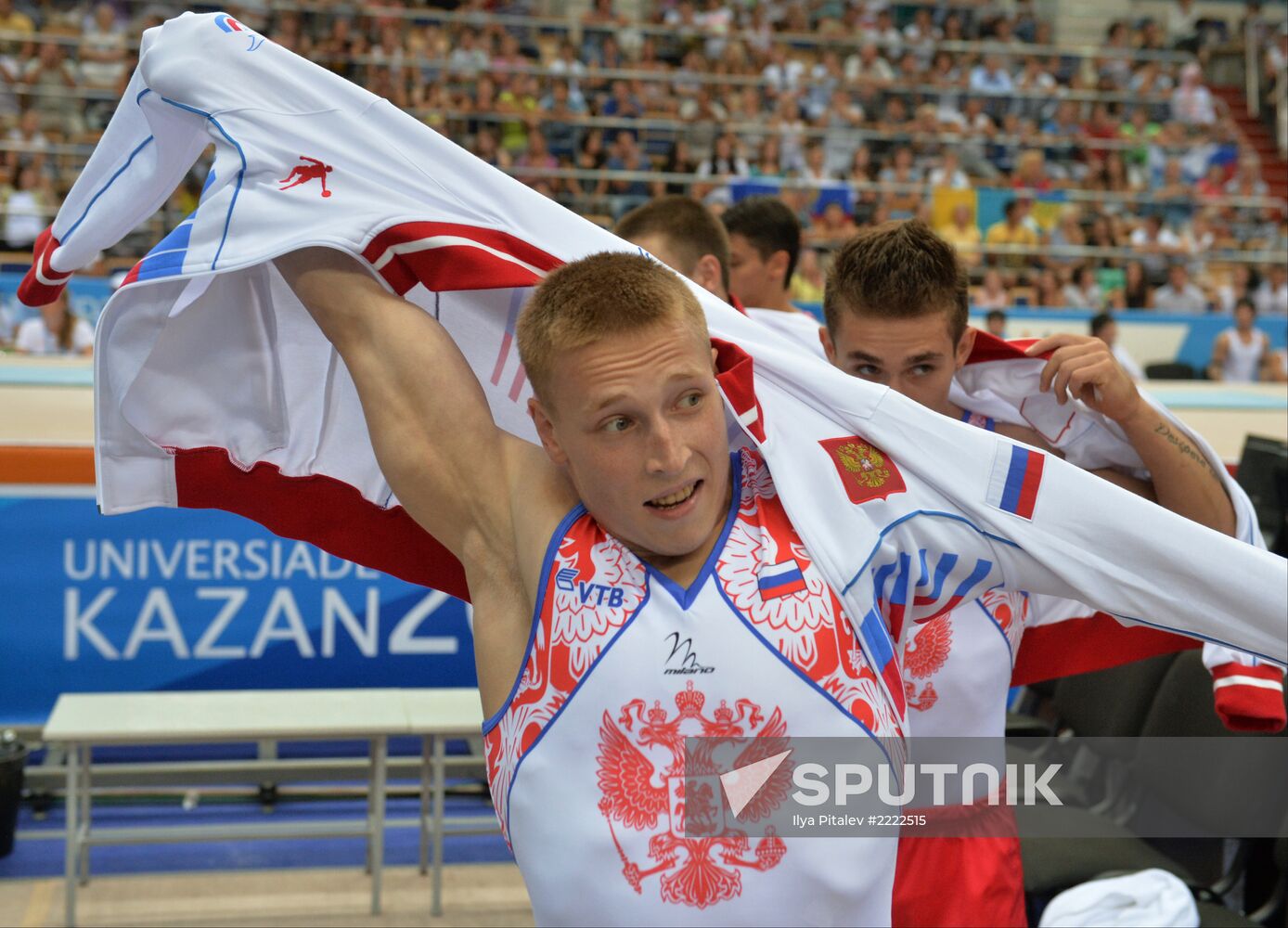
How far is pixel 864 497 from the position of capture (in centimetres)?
163

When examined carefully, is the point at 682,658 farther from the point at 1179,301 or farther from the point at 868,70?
the point at 868,70

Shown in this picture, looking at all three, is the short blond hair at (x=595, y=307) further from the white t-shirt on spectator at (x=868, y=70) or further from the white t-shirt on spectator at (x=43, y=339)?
the white t-shirt on spectator at (x=868, y=70)

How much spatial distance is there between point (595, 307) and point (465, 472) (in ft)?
0.96

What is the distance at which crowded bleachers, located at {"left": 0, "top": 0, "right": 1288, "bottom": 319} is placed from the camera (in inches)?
471

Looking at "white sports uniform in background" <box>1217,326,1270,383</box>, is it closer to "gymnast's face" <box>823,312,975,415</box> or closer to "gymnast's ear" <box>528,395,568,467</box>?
"gymnast's face" <box>823,312,975,415</box>

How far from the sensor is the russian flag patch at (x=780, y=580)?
1578 mm

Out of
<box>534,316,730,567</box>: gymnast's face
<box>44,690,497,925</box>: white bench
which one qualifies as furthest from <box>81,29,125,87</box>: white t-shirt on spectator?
<box>534,316,730,567</box>: gymnast's face

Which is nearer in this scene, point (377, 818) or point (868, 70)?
point (377, 818)

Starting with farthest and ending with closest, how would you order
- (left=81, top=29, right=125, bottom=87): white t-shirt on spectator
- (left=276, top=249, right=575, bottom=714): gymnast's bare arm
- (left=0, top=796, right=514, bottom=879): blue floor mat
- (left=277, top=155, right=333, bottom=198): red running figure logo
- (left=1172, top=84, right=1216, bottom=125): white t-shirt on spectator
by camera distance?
(left=1172, top=84, right=1216, bottom=125): white t-shirt on spectator < (left=81, top=29, right=125, bottom=87): white t-shirt on spectator < (left=0, top=796, right=514, bottom=879): blue floor mat < (left=277, top=155, right=333, bottom=198): red running figure logo < (left=276, top=249, right=575, bottom=714): gymnast's bare arm

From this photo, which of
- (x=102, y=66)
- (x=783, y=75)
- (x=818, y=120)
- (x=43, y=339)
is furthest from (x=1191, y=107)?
(x=43, y=339)

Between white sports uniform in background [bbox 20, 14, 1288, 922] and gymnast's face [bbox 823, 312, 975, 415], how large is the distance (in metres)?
0.16

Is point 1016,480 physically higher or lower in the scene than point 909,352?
lower

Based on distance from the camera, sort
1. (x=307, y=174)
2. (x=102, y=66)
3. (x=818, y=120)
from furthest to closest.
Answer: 1. (x=818, y=120)
2. (x=102, y=66)
3. (x=307, y=174)

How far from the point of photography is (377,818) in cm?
443
